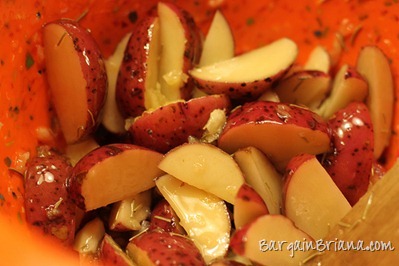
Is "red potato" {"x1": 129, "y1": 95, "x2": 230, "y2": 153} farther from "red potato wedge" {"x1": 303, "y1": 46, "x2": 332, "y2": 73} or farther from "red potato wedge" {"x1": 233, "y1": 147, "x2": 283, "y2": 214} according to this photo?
"red potato wedge" {"x1": 303, "y1": 46, "x2": 332, "y2": 73}

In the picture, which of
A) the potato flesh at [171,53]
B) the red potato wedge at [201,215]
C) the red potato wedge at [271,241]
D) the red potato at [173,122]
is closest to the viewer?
the red potato wedge at [271,241]

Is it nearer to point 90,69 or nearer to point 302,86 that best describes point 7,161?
point 90,69

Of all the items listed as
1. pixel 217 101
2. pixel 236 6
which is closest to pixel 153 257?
pixel 217 101

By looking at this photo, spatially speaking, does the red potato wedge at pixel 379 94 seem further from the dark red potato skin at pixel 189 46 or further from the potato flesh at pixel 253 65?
the dark red potato skin at pixel 189 46

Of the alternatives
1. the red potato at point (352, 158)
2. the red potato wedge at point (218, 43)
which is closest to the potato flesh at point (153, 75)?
the red potato wedge at point (218, 43)

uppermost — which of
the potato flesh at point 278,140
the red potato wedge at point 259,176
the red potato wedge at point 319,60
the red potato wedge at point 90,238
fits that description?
the red potato wedge at point 319,60

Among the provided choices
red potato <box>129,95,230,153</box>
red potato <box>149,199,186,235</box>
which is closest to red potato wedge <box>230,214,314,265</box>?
red potato <box>149,199,186,235</box>
